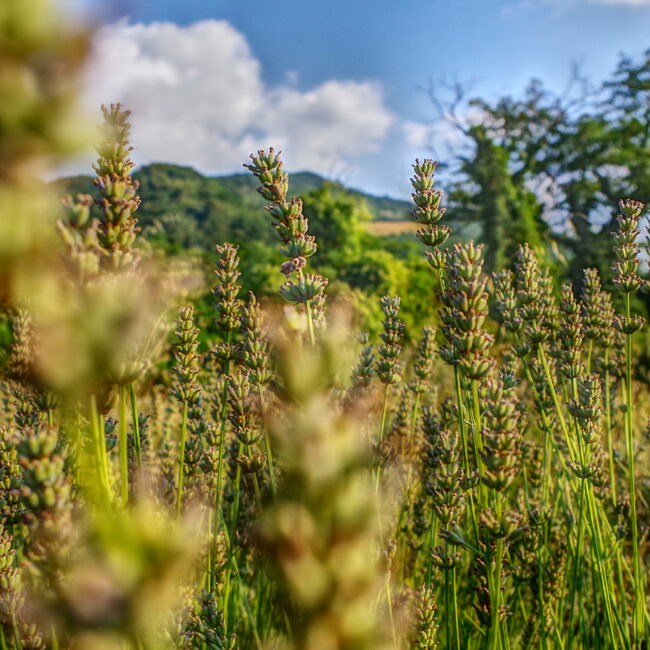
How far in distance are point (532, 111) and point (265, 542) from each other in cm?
3105

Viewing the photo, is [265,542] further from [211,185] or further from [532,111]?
[211,185]

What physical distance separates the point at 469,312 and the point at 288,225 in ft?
1.61

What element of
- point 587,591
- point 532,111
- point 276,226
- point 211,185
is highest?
point 211,185

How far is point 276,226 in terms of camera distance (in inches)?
51.9

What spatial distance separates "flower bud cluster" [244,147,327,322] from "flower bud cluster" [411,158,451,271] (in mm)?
407

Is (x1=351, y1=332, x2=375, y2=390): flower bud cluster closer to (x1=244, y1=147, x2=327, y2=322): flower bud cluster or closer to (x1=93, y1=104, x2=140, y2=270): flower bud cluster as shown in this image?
(x1=244, y1=147, x2=327, y2=322): flower bud cluster

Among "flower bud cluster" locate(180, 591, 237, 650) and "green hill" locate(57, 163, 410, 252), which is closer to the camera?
"flower bud cluster" locate(180, 591, 237, 650)

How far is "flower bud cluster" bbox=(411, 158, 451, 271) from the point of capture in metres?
1.60

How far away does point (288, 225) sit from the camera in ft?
4.35

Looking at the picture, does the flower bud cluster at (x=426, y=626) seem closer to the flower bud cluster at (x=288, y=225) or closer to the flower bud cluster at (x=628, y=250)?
the flower bud cluster at (x=288, y=225)

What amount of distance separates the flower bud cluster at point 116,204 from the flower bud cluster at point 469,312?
60 cm

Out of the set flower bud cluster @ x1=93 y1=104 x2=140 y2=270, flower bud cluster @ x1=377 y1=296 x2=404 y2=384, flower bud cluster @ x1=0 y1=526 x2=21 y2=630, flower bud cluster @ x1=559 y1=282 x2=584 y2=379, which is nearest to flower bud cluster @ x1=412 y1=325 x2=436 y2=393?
flower bud cluster @ x1=377 y1=296 x2=404 y2=384

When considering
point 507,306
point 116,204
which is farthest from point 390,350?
point 116,204

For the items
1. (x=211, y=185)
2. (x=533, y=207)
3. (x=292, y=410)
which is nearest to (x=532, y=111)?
(x=533, y=207)
